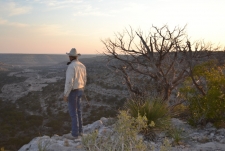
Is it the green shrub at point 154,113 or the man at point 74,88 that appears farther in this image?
the green shrub at point 154,113

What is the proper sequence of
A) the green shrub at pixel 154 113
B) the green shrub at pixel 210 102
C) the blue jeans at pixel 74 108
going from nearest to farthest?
the blue jeans at pixel 74 108
the green shrub at pixel 154 113
the green shrub at pixel 210 102

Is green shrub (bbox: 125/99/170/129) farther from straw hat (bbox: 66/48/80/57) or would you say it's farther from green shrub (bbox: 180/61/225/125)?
straw hat (bbox: 66/48/80/57)

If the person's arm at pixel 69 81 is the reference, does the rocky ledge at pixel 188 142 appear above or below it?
below

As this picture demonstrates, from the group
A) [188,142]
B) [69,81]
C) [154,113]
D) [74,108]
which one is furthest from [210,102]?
[69,81]

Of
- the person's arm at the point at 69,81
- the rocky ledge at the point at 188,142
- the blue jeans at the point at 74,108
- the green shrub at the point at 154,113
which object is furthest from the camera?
the green shrub at the point at 154,113

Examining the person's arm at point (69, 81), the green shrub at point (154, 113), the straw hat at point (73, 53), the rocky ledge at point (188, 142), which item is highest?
the straw hat at point (73, 53)

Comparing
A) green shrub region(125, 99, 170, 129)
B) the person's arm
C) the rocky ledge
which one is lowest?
the rocky ledge

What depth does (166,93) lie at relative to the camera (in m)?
7.44

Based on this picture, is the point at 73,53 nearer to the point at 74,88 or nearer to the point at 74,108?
the point at 74,88

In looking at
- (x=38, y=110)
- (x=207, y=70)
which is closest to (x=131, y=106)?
(x=207, y=70)

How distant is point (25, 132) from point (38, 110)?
741 centimetres

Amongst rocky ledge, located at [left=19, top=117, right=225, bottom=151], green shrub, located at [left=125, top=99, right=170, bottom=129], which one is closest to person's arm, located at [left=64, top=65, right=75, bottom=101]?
rocky ledge, located at [left=19, top=117, right=225, bottom=151]

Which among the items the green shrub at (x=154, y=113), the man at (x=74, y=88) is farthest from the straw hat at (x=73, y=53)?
the green shrub at (x=154, y=113)

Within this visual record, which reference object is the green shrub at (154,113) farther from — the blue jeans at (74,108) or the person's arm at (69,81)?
the person's arm at (69,81)
